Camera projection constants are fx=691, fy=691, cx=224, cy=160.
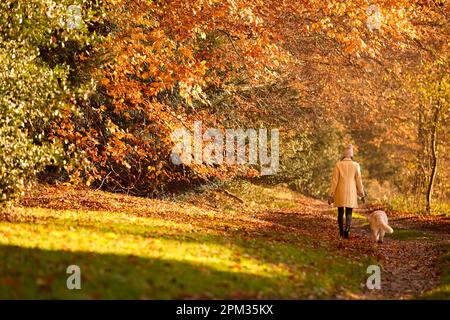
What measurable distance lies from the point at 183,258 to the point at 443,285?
513cm

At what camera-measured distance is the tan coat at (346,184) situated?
61.3 ft

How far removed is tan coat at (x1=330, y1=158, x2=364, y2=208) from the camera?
1867 cm

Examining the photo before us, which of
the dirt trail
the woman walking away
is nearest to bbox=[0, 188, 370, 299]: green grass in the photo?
the dirt trail

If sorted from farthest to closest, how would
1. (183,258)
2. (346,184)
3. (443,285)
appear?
(346,184)
(443,285)
(183,258)

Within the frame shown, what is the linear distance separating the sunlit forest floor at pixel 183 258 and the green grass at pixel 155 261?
0.06ft

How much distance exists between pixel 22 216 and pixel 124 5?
8.11m

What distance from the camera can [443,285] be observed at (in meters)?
13.1

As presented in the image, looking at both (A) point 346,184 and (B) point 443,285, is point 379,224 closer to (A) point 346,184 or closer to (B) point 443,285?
(A) point 346,184

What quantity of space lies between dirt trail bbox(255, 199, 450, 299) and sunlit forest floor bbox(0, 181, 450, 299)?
4cm

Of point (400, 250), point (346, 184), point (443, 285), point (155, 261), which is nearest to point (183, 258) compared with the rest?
point (155, 261)

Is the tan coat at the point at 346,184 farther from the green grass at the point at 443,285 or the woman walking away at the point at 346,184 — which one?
the green grass at the point at 443,285

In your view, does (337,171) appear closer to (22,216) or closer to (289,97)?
(22,216)

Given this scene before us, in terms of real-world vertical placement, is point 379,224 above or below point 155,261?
above
